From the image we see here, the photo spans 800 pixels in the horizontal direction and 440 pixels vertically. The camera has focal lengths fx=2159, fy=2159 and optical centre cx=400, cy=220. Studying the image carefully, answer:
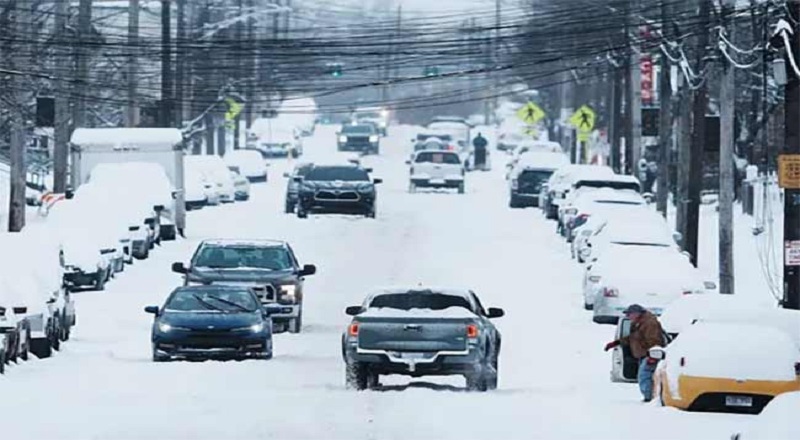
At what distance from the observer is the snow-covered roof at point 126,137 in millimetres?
54875

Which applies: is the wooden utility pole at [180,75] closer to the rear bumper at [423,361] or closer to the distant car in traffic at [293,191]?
the distant car in traffic at [293,191]

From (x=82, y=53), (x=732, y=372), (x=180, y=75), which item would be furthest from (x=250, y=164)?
(x=732, y=372)

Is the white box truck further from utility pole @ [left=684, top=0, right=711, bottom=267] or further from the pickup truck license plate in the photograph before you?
the pickup truck license plate

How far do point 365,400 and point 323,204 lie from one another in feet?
125

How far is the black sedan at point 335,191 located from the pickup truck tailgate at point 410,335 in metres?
35.9

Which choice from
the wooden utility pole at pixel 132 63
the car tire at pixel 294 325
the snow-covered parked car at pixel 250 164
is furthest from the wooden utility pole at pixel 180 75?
the car tire at pixel 294 325

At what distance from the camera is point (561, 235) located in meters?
58.9

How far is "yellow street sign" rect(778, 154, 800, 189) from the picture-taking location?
31.6 metres

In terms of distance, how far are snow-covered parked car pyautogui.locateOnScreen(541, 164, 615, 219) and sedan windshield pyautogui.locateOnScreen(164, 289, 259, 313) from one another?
28015 millimetres

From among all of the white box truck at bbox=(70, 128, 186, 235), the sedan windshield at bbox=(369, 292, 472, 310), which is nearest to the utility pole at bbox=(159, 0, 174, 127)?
the white box truck at bbox=(70, 128, 186, 235)

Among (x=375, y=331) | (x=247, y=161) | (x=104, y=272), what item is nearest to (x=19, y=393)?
(x=375, y=331)

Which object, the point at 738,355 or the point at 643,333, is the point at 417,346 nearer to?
the point at 643,333

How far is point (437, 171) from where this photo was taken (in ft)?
265

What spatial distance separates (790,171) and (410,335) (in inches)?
331
